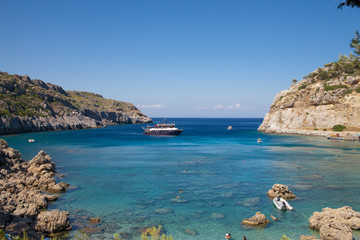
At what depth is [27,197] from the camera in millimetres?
25703

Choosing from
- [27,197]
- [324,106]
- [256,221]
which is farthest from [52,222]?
[324,106]

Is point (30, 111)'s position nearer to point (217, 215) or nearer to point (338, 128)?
point (217, 215)

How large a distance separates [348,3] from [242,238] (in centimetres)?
1725

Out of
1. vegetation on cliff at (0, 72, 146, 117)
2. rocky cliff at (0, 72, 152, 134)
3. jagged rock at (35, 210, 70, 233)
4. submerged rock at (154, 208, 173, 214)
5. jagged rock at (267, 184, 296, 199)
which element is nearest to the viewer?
jagged rock at (35, 210, 70, 233)

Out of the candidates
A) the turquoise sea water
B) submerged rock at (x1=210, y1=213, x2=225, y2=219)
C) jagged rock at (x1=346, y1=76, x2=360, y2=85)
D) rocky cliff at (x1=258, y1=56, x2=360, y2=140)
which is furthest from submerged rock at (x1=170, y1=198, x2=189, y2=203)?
jagged rock at (x1=346, y1=76, x2=360, y2=85)

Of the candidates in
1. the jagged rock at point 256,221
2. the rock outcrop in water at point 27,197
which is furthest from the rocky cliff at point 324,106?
the rock outcrop in water at point 27,197

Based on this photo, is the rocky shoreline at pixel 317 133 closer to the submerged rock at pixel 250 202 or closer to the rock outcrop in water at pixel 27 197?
the submerged rock at pixel 250 202

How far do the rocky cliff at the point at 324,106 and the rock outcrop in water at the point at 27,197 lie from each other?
89.7m

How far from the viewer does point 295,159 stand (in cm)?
5538

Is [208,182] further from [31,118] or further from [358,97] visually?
[31,118]

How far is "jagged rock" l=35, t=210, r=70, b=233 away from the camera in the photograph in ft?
65.5

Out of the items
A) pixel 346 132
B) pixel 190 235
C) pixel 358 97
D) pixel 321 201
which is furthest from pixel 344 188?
pixel 358 97

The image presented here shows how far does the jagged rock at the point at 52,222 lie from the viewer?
20.0 meters

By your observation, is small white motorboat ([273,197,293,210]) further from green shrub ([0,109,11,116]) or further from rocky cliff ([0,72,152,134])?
green shrub ([0,109,11,116])
